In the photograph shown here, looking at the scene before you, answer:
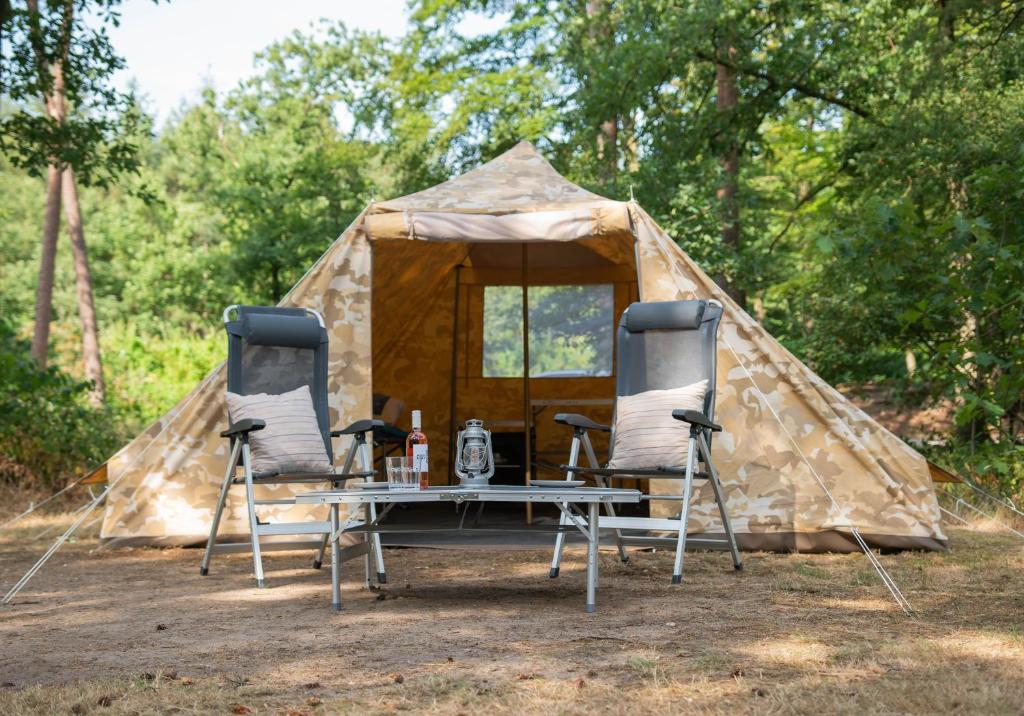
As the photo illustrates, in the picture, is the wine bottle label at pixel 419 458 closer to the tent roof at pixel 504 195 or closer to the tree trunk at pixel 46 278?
the tent roof at pixel 504 195

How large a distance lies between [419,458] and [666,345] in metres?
1.53

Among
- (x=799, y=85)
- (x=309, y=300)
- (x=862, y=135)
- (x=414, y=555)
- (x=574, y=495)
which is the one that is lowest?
(x=414, y=555)

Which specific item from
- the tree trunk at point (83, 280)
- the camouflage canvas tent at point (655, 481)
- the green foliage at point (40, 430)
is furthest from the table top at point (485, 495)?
the tree trunk at point (83, 280)

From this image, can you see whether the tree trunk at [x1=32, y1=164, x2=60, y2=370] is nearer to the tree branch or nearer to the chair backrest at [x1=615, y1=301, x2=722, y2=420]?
the tree branch

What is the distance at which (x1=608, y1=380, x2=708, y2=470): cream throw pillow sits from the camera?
4.54 metres

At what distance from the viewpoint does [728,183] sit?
418 inches

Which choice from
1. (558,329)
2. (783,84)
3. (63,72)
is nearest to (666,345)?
(558,329)

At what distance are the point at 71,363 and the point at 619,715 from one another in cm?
1439

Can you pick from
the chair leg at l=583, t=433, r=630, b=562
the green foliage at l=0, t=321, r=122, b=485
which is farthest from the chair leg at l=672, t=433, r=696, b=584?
the green foliage at l=0, t=321, r=122, b=485

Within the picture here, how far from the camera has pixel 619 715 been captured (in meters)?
2.31

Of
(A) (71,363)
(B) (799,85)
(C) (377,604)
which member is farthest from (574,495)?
(A) (71,363)

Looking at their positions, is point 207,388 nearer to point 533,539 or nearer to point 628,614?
point 533,539

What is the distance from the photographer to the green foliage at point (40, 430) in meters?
7.55

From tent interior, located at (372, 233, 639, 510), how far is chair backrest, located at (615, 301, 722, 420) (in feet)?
6.33
